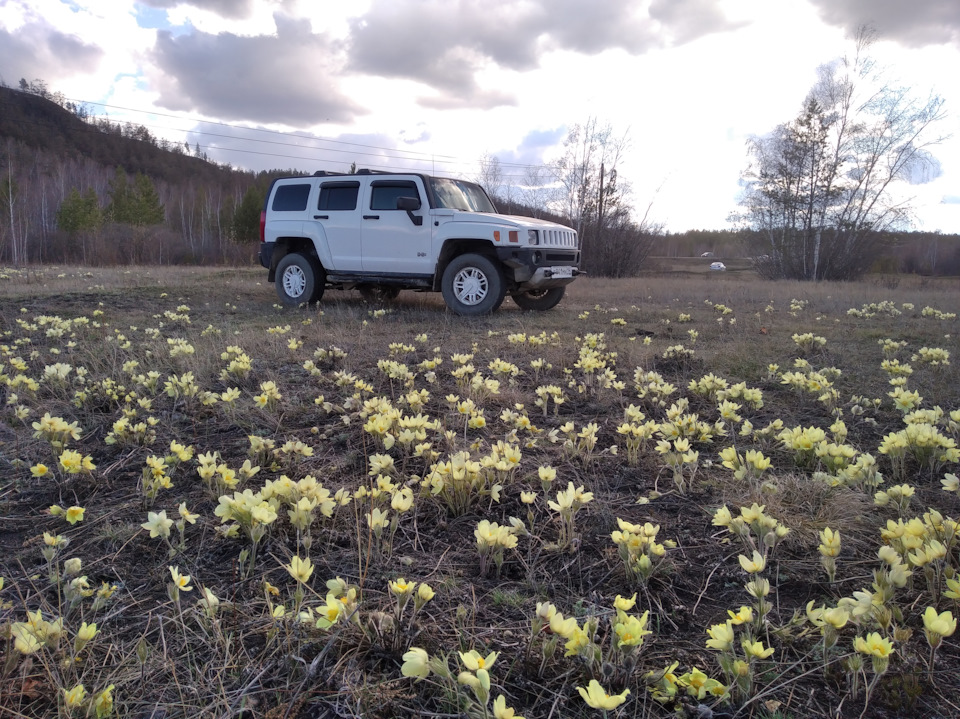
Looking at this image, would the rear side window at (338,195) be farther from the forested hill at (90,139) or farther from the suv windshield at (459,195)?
the forested hill at (90,139)

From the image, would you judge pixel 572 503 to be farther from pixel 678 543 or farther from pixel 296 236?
pixel 296 236

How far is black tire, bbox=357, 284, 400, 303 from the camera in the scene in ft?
35.7

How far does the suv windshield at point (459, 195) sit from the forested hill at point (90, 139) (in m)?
111

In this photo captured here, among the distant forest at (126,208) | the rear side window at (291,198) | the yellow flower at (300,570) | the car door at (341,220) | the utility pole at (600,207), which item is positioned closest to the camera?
the yellow flower at (300,570)

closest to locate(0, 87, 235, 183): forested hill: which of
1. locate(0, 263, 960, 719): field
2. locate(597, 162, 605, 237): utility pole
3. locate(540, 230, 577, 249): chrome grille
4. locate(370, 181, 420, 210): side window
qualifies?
locate(597, 162, 605, 237): utility pole

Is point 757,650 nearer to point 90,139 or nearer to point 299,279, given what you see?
point 299,279

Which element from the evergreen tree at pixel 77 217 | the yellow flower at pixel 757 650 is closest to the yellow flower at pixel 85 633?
the yellow flower at pixel 757 650

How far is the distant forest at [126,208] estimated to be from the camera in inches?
1822

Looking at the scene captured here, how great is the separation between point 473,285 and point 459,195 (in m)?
1.86

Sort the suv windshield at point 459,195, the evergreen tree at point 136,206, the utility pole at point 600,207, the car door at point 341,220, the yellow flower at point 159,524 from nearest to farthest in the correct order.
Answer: the yellow flower at point 159,524, the suv windshield at point 459,195, the car door at point 341,220, the utility pole at point 600,207, the evergreen tree at point 136,206

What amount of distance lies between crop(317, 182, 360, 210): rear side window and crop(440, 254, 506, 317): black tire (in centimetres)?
218

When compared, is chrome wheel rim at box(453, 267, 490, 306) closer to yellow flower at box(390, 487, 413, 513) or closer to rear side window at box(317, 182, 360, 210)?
rear side window at box(317, 182, 360, 210)

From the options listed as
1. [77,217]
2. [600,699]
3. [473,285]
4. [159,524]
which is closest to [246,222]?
[77,217]

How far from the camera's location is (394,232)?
362 inches
